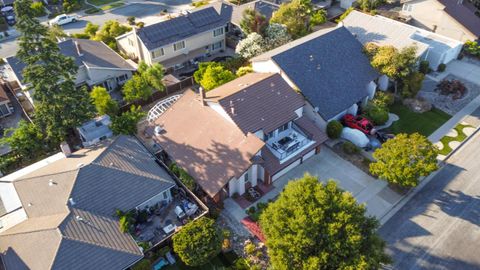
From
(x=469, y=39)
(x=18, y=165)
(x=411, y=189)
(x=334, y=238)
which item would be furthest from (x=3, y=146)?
(x=469, y=39)

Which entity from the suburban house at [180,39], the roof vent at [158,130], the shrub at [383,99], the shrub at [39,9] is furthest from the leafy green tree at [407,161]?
the shrub at [39,9]

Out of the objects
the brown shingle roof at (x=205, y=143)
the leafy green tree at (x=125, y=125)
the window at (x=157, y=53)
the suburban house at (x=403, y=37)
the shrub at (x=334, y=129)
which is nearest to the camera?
the brown shingle roof at (x=205, y=143)

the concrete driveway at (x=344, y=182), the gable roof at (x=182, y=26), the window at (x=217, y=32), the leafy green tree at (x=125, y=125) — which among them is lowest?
the concrete driveway at (x=344, y=182)

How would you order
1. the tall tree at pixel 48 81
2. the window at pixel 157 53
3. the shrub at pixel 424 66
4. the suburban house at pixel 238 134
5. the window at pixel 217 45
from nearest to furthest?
1. the suburban house at pixel 238 134
2. the tall tree at pixel 48 81
3. the shrub at pixel 424 66
4. the window at pixel 157 53
5. the window at pixel 217 45

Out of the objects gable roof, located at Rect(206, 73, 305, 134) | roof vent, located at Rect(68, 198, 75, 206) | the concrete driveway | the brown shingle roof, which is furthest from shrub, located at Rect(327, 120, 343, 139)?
roof vent, located at Rect(68, 198, 75, 206)

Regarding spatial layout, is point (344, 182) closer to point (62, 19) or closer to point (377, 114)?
point (377, 114)

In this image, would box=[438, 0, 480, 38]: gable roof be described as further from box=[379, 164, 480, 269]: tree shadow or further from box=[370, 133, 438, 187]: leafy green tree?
box=[370, 133, 438, 187]: leafy green tree

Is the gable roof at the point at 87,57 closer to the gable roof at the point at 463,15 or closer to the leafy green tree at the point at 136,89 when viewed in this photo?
the leafy green tree at the point at 136,89
